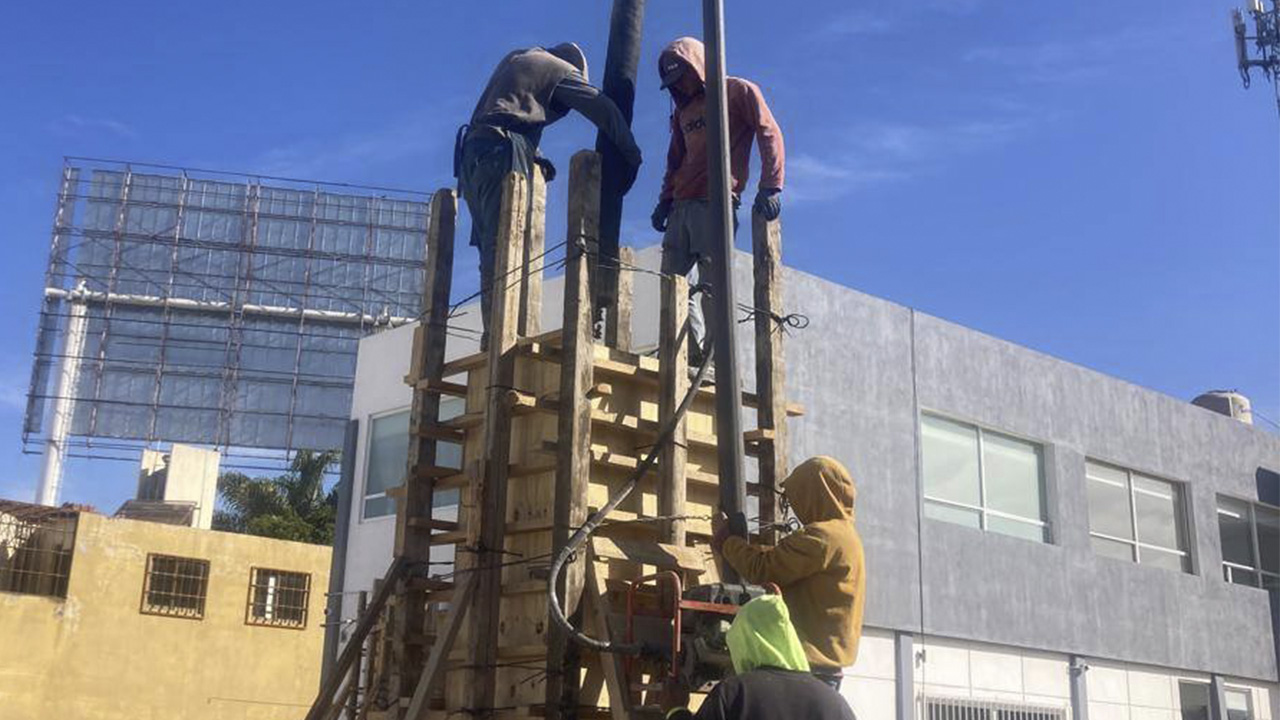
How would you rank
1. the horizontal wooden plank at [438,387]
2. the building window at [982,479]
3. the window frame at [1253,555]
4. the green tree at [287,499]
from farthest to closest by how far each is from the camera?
the green tree at [287,499]
the window frame at [1253,555]
the building window at [982,479]
the horizontal wooden plank at [438,387]

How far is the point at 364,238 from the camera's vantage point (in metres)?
51.9

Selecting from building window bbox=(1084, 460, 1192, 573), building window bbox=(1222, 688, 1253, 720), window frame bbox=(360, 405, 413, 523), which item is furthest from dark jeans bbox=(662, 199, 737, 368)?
building window bbox=(1222, 688, 1253, 720)

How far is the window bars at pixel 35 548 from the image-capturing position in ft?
85.3

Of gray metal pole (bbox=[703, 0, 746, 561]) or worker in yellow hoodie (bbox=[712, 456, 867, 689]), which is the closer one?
worker in yellow hoodie (bbox=[712, 456, 867, 689])

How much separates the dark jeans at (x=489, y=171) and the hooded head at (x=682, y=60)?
3.42 ft

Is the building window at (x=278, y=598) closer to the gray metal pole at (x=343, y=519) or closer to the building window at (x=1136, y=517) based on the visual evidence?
the gray metal pole at (x=343, y=519)

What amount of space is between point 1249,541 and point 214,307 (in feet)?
123

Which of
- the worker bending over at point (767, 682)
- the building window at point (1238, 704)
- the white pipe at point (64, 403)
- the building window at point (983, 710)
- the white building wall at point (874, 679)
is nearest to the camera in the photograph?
the worker bending over at point (767, 682)

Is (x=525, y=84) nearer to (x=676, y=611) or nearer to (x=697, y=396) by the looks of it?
(x=697, y=396)

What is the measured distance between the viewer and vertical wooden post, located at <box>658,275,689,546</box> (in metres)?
7.38

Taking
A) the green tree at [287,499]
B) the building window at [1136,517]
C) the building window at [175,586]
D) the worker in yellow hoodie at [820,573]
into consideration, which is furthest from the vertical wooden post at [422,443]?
the green tree at [287,499]

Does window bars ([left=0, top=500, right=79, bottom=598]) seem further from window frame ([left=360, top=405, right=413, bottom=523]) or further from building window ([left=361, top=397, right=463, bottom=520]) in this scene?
building window ([left=361, top=397, right=463, bottom=520])

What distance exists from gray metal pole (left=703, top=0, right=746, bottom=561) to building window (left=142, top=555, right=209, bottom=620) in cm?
2279

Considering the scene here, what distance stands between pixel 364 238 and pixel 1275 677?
38.3 m
